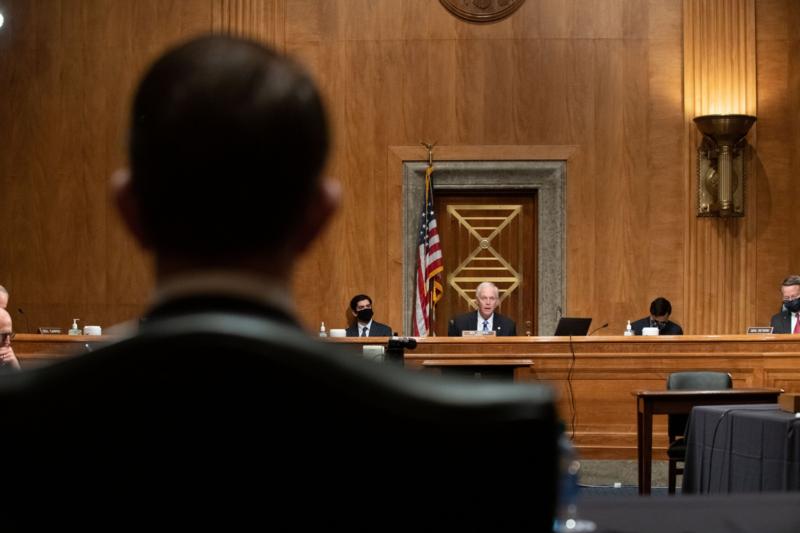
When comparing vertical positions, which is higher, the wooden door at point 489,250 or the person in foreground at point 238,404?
the wooden door at point 489,250

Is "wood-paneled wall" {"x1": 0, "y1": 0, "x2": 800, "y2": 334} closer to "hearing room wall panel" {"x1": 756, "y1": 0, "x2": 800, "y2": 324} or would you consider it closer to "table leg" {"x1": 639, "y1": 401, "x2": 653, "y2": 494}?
"hearing room wall panel" {"x1": 756, "y1": 0, "x2": 800, "y2": 324}

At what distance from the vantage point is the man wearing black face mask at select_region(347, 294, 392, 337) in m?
11.3

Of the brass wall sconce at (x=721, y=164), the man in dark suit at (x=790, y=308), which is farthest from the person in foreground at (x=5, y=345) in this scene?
the brass wall sconce at (x=721, y=164)

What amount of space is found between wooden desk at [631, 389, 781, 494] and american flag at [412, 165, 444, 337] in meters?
4.46

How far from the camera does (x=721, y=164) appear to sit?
12.3m

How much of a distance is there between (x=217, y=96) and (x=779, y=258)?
12338mm

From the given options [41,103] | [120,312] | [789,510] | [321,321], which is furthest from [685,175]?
[789,510]

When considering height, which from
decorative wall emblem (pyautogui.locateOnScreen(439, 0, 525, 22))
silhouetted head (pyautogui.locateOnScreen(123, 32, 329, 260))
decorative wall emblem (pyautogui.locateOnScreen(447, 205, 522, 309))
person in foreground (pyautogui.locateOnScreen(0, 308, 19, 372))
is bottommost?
person in foreground (pyautogui.locateOnScreen(0, 308, 19, 372))

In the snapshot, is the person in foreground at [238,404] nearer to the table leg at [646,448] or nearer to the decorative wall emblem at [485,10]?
the table leg at [646,448]

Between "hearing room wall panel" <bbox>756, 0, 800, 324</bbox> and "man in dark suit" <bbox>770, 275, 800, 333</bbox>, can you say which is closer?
"man in dark suit" <bbox>770, 275, 800, 333</bbox>

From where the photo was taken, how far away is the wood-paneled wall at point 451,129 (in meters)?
12.5

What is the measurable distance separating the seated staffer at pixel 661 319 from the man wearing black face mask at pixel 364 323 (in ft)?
8.61

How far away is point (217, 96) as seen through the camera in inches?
34.5

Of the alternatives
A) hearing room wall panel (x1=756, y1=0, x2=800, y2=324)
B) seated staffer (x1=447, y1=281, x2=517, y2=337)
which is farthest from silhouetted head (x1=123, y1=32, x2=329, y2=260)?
hearing room wall panel (x1=756, y1=0, x2=800, y2=324)
